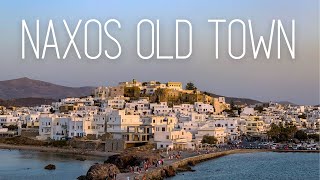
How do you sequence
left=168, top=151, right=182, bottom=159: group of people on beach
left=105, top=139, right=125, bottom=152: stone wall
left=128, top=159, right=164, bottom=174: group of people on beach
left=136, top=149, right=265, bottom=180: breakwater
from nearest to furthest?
1. left=136, top=149, right=265, bottom=180: breakwater
2. left=128, top=159, right=164, bottom=174: group of people on beach
3. left=168, top=151, right=182, bottom=159: group of people on beach
4. left=105, top=139, right=125, bottom=152: stone wall

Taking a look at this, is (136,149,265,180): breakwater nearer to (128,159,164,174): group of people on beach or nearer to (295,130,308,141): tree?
(128,159,164,174): group of people on beach

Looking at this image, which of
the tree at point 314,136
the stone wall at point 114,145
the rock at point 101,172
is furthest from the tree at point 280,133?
the rock at point 101,172

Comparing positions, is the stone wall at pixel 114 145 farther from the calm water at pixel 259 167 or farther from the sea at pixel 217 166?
the calm water at pixel 259 167

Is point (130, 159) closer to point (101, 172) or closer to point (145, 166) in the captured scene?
point (145, 166)

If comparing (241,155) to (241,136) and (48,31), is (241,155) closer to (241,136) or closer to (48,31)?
(241,136)

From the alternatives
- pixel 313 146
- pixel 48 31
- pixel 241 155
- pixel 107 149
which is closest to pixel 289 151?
pixel 313 146

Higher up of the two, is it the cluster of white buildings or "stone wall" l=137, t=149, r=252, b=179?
the cluster of white buildings

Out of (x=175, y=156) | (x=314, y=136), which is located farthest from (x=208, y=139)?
(x=314, y=136)

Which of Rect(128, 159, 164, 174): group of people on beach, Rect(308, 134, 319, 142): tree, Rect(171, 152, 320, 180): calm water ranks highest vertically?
Rect(308, 134, 319, 142): tree

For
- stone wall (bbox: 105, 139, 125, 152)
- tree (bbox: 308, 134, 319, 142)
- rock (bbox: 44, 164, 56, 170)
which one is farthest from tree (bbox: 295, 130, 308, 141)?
rock (bbox: 44, 164, 56, 170)
